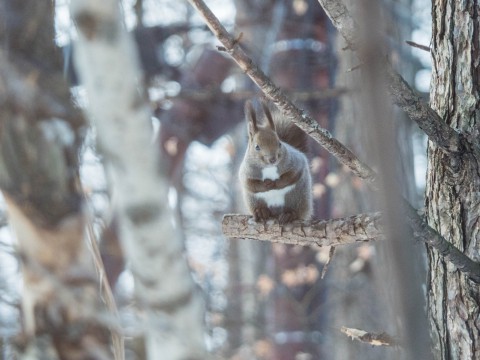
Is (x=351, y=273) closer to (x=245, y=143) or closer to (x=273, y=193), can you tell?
(x=245, y=143)

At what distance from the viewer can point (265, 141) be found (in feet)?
6.61

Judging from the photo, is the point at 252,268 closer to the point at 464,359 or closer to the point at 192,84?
the point at 192,84

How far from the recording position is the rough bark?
71.1 inches

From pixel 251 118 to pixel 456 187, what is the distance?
0.73 meters

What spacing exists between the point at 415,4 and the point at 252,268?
9.72 feet

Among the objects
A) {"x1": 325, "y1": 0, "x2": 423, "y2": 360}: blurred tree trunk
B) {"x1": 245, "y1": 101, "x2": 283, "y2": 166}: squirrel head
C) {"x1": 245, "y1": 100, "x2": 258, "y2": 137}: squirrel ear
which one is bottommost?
{"x1": 325, "y1": 0, "x2": 423, "y2": 360}: blurred tree trunk

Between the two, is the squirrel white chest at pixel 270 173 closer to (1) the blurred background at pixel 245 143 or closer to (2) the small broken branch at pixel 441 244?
(2) the small broken branch at pixel 441 244

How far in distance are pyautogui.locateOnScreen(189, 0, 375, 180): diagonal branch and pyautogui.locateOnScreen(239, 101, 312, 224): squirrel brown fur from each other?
2.10 feet

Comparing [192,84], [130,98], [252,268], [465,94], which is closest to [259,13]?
[192,84]

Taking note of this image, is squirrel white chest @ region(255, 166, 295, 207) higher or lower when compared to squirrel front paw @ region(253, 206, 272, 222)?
higher

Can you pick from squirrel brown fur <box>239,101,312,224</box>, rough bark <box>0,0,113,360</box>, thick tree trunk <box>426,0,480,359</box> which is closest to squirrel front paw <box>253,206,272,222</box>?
squirrel brown fur <box>239,101,312,224</box>

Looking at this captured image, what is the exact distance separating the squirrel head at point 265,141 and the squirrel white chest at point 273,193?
0.14ft

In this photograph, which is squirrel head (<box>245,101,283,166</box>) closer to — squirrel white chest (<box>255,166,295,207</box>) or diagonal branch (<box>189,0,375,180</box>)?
squirrel white chest (<box>255,166,295,207</box>)

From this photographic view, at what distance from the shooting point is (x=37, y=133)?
1.84 metres
